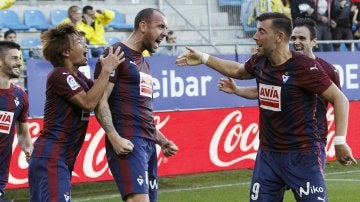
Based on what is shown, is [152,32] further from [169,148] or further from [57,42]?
[169,148]

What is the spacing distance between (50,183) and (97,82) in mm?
946

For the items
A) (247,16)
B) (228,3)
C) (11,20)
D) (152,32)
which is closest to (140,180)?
(152,32)

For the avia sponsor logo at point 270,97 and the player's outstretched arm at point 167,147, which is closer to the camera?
the avia sponsor logo at point 270,97

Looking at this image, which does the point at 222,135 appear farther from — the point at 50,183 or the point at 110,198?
the point at 50,183

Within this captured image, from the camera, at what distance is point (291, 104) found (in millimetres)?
7531

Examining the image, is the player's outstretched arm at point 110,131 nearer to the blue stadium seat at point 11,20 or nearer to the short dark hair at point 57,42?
the short dark hair at point 57,42

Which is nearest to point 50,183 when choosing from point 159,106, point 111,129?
point 111,129

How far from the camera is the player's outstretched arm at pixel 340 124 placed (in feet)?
23.5

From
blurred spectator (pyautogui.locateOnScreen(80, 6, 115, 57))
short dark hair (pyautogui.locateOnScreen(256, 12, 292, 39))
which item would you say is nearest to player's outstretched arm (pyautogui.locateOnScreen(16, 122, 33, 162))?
short dark hair (pyautogui.locateOnScreen(256, 12, 292, 39))

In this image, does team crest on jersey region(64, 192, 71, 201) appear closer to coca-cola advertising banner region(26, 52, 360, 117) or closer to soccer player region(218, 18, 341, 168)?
soccer player region(218, 18, 341, 168)

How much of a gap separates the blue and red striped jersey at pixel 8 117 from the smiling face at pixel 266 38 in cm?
252

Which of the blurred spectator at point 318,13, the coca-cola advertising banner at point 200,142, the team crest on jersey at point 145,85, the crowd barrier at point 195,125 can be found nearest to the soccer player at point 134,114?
the team crest on jersey at point 145,85

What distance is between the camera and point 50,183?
727 centimetres

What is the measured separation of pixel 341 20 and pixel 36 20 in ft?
23.2
